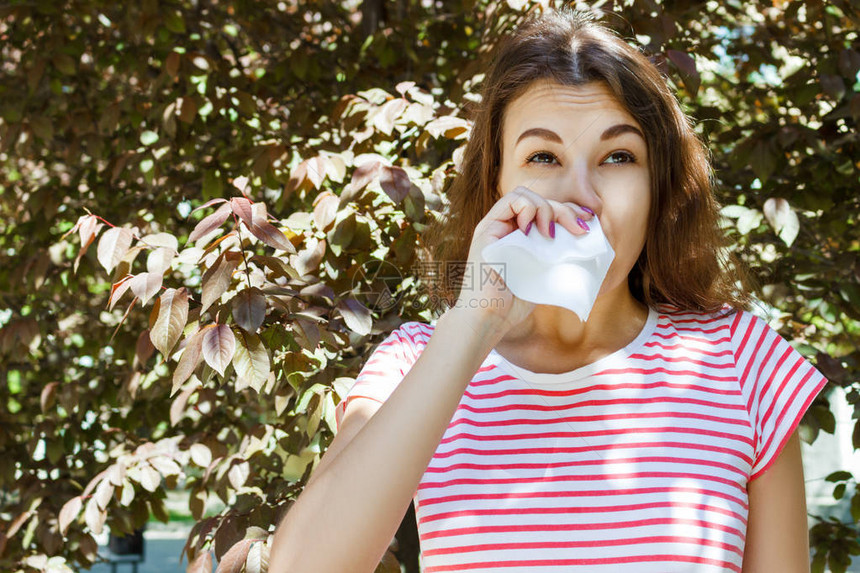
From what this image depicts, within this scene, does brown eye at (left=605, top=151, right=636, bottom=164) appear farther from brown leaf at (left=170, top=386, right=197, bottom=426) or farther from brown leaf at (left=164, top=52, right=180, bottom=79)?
brown leaf at (left=164, top=52, right=180, bottom=79)

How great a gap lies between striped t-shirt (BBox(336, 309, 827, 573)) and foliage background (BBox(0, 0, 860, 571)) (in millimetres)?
562

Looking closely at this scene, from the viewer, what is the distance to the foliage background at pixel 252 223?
1981 mm

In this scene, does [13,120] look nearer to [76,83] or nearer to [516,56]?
[76,83]

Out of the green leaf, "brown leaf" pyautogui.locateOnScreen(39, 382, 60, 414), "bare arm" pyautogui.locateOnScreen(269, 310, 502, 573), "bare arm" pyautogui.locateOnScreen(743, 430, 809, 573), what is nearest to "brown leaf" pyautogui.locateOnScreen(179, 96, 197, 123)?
the green leaf

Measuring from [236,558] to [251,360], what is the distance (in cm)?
47

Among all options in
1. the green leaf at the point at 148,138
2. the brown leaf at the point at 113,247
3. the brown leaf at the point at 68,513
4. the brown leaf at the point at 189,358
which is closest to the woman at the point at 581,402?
the brown leaf at the point at 189,358

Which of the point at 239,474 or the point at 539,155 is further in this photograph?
the point at 239,474

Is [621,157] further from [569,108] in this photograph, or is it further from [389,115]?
[389,115]

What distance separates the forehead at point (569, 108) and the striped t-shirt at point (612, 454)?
0.41 metres

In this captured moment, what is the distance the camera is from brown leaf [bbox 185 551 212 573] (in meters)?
2.13

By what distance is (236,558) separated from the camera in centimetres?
189

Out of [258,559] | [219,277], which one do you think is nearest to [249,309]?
[219,277]

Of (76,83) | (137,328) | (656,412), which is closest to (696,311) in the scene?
(656,412)

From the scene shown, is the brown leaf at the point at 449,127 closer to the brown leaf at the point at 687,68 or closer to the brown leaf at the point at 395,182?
the brown leaf at the point at 395,182
